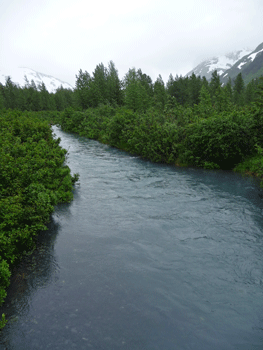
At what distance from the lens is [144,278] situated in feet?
25.6

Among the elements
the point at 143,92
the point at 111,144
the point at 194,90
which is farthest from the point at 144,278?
the point at 194,90

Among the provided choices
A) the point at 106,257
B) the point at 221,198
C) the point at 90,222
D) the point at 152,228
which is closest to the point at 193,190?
the point at 221,198

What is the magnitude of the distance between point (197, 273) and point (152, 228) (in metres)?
3.21

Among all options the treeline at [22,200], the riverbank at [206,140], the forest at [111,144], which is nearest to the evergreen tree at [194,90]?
the forest at [111,144]

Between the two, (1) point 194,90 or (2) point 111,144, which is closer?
(2) point 111,144

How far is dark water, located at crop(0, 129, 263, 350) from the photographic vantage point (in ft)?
19.5

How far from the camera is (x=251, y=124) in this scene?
1955cm

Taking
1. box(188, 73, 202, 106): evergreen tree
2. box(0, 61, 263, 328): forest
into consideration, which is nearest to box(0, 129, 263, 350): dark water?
box(0, 61, 263, 328): forest

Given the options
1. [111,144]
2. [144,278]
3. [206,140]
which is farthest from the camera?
[111,144]

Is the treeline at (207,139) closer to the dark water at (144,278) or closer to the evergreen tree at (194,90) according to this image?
the dark water at (144,278)

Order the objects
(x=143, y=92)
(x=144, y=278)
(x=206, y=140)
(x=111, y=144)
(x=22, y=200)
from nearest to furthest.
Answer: (x=144, y=278), (x=22, y=200), (x=206, y=140), (x=111, y=144), (x=143, y=92)

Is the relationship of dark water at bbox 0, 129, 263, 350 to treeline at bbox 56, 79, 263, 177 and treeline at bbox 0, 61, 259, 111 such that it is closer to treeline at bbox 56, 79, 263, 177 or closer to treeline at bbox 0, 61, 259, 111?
treeline at bbox 56, 79, 263, 177

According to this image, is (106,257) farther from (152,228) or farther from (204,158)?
(204,158)

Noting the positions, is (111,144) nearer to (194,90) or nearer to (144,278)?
(144,278)
